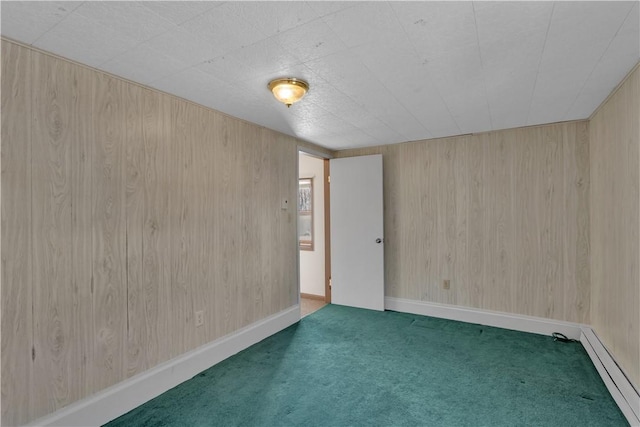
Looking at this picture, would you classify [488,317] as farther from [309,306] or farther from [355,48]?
[355,48]

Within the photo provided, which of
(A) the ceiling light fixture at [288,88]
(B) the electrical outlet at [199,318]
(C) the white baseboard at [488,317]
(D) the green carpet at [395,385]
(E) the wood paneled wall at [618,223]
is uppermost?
(A) the ceiling light fixture at [288,88]

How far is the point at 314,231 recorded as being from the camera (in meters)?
5.08

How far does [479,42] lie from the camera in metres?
1.73

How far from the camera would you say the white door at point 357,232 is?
170 inches

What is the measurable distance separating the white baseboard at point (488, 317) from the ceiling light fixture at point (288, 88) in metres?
3.10

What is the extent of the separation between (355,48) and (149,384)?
260 centimetres

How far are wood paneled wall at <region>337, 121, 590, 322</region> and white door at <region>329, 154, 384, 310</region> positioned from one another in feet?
0.60

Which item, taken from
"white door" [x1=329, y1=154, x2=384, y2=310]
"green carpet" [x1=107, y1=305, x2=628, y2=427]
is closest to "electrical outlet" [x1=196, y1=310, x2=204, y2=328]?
"green carpet" [x1=107, y1=305, x2=628, y2=427]

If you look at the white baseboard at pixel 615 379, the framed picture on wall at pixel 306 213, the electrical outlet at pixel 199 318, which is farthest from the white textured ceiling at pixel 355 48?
the framed picture on wall at pixel 306 213

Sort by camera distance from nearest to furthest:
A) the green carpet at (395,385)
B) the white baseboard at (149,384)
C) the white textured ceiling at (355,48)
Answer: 1. the white textured ceiling at (355,48)
2. the white baseboard at (149,384)
3. the green carpet at (395,385)

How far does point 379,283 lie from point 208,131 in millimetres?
2850

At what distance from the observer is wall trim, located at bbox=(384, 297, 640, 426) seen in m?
2.07

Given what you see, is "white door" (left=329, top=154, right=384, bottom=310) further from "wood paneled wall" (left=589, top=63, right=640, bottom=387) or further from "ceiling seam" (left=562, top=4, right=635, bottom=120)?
"wood paneled wall" (left=589, top=63, right=640, bottom=387)

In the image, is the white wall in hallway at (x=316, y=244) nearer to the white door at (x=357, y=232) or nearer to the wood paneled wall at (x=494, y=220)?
the white door at (x=357, y=232)
